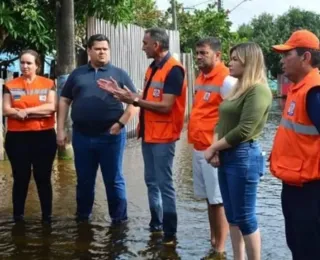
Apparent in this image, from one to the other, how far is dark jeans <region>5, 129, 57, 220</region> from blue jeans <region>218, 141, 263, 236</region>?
2421 millimetres

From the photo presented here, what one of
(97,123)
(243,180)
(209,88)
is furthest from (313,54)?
(97,123)

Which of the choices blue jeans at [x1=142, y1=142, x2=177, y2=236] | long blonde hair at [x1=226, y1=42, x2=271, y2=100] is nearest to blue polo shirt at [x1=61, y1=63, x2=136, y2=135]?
blue jeans at [x1=142, y1=142, x2=177, y2=236]

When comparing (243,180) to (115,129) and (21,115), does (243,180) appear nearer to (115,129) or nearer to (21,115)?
(115,129)

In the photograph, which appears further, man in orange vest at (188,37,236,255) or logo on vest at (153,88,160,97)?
logo on vest at (153,88,160,97)

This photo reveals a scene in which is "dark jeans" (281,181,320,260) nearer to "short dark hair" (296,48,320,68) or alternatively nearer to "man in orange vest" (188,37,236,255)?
"short dark hair" (296,48,320,68)

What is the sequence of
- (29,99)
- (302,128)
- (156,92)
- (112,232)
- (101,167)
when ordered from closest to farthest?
(302,128) → (156,92) → (112,232) → (29,99) → (101,167)

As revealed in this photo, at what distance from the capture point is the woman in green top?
475 cm

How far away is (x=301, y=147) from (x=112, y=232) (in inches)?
117

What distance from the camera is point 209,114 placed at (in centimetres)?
559

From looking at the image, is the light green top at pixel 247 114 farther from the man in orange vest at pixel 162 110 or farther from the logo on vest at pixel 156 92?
the logo on vest at pixel 156 92

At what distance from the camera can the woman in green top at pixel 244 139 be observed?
4.75m

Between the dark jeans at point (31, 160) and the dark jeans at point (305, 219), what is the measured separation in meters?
3.24

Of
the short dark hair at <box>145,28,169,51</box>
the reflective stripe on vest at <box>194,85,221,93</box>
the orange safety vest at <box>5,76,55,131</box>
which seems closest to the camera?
the reflective stripe on vest at <box>194,85,221,93</box>

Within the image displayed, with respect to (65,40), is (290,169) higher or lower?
lower
